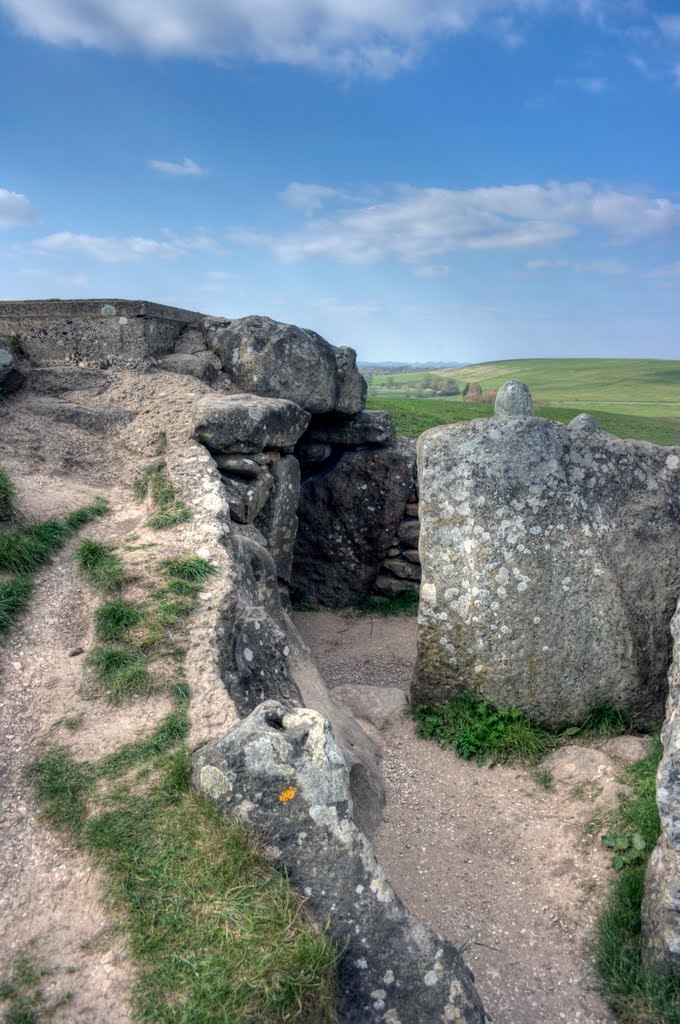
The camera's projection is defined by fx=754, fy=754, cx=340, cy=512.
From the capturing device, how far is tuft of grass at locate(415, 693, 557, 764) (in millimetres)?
7691

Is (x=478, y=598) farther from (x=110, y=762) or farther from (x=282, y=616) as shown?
(x=110, y=762)

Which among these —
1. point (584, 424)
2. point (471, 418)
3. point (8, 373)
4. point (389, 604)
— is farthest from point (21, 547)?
point (471, 418)

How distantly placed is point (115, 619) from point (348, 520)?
6.92 metres

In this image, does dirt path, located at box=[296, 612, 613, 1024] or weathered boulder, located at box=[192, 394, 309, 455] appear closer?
dirt path, located at box=[296, 612, 613, 1024]

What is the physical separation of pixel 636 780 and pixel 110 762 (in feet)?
15.0

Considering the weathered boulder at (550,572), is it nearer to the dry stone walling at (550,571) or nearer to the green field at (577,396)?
the dry stone walling at (550,571)

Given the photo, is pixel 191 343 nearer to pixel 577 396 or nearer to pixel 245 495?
pixel 245 495

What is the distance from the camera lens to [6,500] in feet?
24.8

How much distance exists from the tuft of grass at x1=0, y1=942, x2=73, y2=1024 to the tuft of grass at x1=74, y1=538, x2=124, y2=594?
330 cm

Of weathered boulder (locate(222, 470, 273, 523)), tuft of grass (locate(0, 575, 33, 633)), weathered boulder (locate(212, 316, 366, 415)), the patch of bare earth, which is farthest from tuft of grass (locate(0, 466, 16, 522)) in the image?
weathered boulder (locate(212, 316, 366, 415))

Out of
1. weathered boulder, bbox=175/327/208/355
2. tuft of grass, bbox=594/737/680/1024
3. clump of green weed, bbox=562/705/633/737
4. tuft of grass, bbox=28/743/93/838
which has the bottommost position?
tuft of grass, bbox=594/737/680/1024

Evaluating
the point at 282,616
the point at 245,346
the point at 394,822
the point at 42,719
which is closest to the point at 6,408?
the point at 245,346

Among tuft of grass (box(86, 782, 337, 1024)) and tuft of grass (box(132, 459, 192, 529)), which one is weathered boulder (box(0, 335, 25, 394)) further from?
tuft of grass (box(86, 782, 337, 1024))

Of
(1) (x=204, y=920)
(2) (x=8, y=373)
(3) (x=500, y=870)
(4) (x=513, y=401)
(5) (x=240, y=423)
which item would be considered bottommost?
(3) (x=500, y=870)
